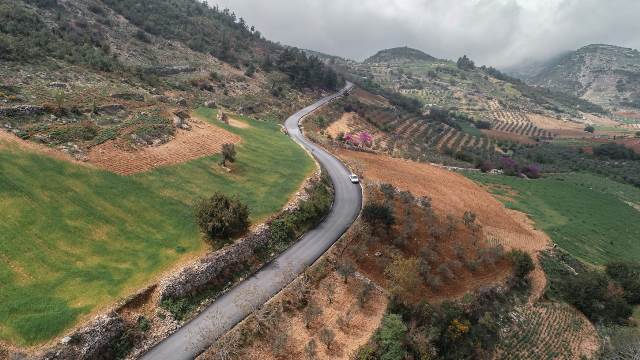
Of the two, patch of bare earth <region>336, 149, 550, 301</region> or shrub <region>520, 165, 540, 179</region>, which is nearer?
patch of bare earth <region>336, 149, 550, 301</region>

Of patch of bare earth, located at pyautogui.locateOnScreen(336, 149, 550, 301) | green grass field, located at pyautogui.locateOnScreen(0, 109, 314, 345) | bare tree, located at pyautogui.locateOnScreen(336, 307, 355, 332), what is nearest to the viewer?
green grass field, located at pyautogui.locateOnScreen(0, 109, 314, 345)

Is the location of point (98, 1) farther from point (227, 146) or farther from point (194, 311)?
point (194, 311)

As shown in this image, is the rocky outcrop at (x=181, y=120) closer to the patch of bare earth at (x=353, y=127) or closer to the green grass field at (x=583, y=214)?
the patch of bare earth at (x=353, y=127)

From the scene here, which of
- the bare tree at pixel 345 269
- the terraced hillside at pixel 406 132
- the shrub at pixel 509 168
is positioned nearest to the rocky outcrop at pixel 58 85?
the bare tree at pixel 345 269

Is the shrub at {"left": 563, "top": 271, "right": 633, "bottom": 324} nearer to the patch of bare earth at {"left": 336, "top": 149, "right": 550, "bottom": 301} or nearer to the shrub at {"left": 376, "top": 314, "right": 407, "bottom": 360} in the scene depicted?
the patch of bare earth at {"left": 336, "top": 149, "right": 550, "bottom": 301}

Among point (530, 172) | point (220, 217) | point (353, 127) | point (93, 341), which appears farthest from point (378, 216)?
point (353, 127)

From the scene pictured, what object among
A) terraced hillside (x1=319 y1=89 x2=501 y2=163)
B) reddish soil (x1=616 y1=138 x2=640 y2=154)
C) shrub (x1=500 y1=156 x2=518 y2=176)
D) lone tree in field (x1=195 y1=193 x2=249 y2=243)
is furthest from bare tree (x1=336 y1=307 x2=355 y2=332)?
reddish soil (x1=616 y1=138 x2=640 y2=154)

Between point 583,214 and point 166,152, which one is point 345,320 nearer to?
point 166,152
